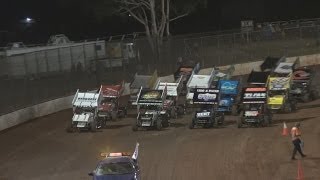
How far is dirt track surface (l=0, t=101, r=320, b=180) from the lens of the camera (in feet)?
80.7

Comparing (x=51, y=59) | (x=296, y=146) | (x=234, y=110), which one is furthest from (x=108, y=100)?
(x=296, y=146)

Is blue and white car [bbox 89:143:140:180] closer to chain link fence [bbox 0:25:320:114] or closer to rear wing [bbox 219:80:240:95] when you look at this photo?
chain link fence [bbox 0:25:320:114]

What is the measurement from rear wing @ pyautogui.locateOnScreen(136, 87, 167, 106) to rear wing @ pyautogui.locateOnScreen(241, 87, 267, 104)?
4460 mm

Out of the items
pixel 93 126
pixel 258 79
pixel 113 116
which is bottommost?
pixel 113 116

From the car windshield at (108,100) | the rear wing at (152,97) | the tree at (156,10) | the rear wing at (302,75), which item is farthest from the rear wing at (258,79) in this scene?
the tree at (156,10)

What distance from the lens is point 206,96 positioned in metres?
34.0

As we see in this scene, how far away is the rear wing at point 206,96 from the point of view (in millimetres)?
33812

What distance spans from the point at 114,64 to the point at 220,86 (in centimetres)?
1307

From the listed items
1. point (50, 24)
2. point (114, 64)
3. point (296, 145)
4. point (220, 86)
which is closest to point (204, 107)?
point (220, 86)

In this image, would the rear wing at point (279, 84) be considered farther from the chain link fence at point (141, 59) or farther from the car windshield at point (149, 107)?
the chain link fence at point (141, 59)

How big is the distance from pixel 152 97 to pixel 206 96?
118 inches

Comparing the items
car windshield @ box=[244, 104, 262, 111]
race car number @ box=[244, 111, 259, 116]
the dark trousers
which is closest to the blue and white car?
the dark trousers

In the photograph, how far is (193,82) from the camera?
40.0 m

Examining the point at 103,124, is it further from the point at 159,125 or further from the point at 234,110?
the point at 234,110
